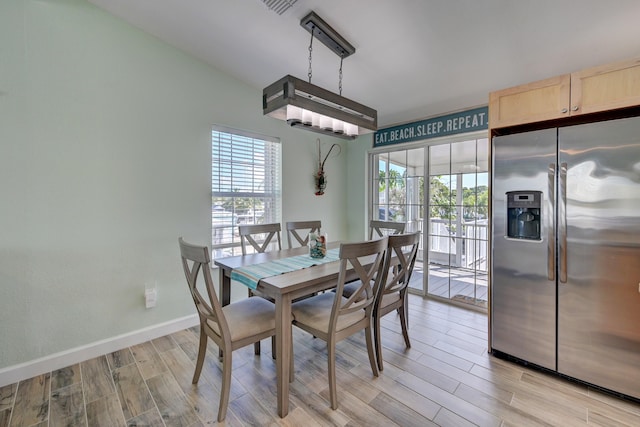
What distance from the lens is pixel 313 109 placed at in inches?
69.4

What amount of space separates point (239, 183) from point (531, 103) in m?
2.87

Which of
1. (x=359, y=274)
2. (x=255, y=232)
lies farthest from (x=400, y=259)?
(x=255, y=232)

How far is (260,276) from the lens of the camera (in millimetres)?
1793

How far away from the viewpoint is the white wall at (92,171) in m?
1.96

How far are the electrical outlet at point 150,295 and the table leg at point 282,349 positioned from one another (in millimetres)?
1639

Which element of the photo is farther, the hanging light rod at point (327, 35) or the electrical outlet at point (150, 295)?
the electrical outlet at point (150, 295)

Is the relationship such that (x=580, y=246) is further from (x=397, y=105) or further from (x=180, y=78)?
(x=180, y=78)

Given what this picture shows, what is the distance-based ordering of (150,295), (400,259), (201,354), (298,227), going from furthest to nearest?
(298,227) → (150,295) → (400,259) → (201,354)

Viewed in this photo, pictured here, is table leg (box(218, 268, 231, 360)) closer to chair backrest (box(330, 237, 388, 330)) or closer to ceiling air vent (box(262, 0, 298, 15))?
chair backrest (box(330, 237, 388, 330))

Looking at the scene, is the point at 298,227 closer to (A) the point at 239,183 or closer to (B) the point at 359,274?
(A) the point at 239,183

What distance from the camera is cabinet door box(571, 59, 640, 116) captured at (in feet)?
5.52

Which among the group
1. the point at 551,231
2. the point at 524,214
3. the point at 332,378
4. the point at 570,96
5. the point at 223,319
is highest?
the point at 570,96

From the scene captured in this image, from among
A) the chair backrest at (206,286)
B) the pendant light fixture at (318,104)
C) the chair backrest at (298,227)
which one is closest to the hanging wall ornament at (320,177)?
the chair backrest at (298,227)

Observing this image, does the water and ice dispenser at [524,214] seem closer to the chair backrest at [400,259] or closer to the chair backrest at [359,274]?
the chair backrest at [400,259]
